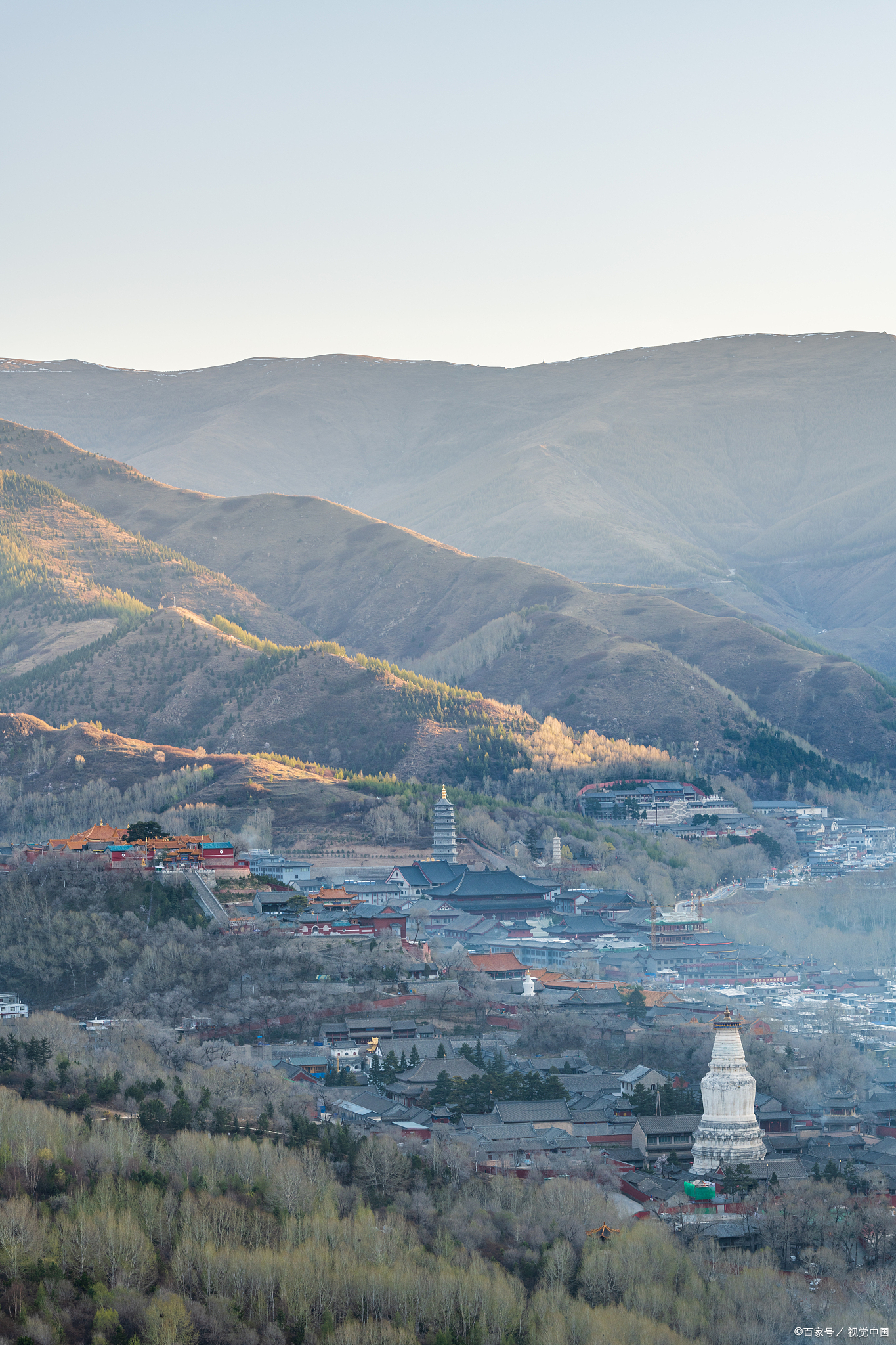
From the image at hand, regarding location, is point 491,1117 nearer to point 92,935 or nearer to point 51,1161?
point 51,1161

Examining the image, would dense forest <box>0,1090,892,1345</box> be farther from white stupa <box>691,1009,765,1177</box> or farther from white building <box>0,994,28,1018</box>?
white building <box>0,994,28,1018</box>

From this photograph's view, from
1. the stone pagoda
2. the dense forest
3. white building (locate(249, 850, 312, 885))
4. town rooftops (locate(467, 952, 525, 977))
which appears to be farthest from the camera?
the stone pagoda

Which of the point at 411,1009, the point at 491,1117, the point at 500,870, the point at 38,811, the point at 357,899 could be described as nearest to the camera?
the point at 491,1117

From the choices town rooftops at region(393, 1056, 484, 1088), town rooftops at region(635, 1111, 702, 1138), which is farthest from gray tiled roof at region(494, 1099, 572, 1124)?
town rooftops at region(393, 1056, 484, 1088)

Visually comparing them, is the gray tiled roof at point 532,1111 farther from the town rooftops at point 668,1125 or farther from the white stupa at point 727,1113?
the white stupa at point 727,1113

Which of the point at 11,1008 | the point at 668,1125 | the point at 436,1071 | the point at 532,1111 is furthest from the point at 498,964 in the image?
the point at 668,1125

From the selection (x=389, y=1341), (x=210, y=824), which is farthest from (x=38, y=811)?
(x=389, y=1341)

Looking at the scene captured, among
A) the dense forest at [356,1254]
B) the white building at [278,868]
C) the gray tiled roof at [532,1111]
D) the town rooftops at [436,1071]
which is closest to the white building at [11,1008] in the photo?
the town rooftops at [436,1071]

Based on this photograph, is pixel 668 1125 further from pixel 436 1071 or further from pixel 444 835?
pixel 444 835
